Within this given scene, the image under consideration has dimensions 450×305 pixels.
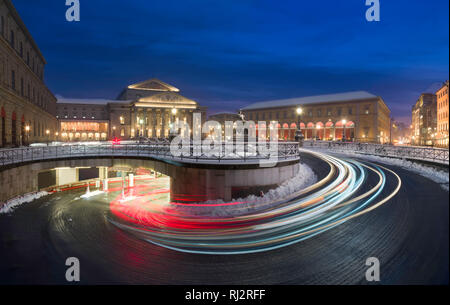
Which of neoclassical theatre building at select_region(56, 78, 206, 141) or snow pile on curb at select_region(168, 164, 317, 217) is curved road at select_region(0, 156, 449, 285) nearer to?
snow pile on curb at select_region(168, 164, 317, 217)

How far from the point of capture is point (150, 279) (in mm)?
8258

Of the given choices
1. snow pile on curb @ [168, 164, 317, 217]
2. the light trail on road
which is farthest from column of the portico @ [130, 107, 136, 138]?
the light trail on road

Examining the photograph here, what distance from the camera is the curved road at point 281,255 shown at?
407 centimetres

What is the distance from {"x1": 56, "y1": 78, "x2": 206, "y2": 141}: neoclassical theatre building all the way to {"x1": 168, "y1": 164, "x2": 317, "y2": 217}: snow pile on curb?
288 feet

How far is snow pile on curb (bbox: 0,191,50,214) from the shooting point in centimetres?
1841

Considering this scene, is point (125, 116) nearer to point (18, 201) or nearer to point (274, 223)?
point (18, 201)

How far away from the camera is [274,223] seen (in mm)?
10359

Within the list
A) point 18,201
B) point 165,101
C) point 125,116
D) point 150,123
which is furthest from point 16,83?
point 125,116

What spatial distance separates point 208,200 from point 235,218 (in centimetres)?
354

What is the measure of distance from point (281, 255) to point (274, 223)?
226 cm

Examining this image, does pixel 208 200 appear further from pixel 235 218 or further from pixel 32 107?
pixel 32 107

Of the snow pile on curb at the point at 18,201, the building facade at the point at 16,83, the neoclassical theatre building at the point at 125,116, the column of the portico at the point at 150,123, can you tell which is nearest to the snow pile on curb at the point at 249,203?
the snow pile on curb at the point at 18,201

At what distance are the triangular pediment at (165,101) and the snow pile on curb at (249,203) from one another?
88567 millimetres

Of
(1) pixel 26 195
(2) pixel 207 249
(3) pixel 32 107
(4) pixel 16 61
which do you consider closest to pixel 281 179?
(2) pixel 207 249
